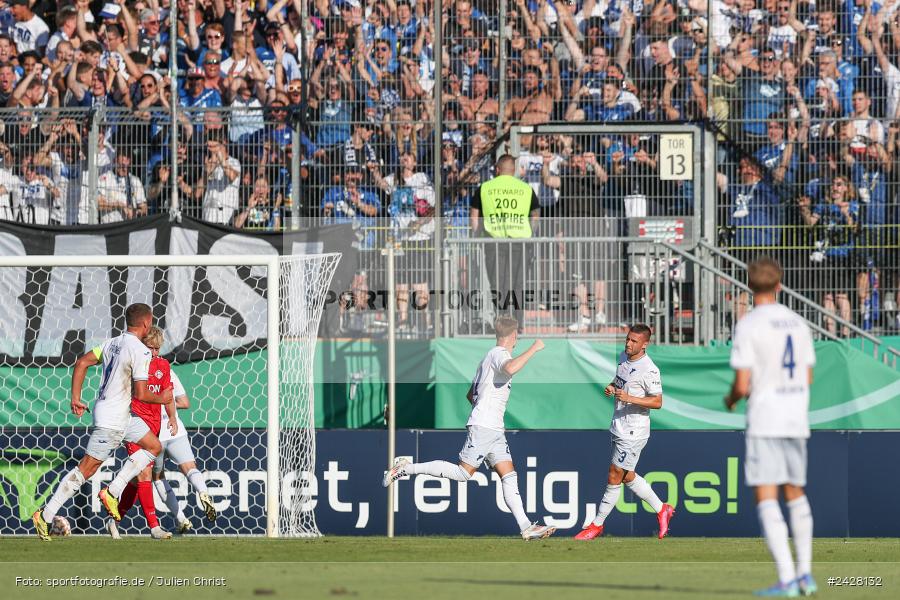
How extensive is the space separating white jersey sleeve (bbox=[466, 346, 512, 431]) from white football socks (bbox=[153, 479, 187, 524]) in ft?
9.40

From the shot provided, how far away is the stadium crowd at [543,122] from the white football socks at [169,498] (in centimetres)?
339

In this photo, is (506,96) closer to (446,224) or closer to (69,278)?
(446,224)

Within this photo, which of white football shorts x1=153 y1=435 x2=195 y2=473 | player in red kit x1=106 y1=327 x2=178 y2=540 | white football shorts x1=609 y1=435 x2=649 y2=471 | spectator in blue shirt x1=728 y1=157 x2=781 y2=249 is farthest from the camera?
spectator in blue shirt x1=728 y1=157 x2=781 y2=249

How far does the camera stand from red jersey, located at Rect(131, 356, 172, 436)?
1273cm

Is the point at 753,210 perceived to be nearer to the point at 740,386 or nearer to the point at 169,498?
the point at 169,498

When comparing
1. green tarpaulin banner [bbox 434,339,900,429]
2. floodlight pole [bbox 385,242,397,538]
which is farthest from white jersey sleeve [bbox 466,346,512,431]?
green tarpaulin banner [bbox 434,339,900,429]

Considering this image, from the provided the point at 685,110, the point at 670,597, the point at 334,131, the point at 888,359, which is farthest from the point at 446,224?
the point at 670,597

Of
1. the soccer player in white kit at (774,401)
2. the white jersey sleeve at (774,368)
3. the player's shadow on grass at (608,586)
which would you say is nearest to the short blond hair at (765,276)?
the soccer player in white kit at (774,401)

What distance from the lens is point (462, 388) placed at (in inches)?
577

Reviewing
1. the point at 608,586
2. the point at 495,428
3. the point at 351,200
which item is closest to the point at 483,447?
the point at 495,428

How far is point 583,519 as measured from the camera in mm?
14523

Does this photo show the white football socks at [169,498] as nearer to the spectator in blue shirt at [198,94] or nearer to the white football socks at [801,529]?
the spectator in blue shirt at [198,94]

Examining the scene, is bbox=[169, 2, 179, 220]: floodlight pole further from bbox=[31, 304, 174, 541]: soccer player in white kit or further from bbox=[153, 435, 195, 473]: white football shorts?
bbox=[31, 304, 174, 541]: soccer player in white kit

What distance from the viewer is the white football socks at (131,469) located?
1255 centimetres
